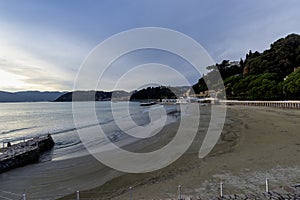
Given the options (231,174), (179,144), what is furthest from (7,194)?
(179,144)

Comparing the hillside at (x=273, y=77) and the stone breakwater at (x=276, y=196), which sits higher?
the hillside at (x=273, y=77)

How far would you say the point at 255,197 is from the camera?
21.3 feet

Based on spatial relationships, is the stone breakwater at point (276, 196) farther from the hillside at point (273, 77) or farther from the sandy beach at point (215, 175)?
the hillside at point (273, 77)

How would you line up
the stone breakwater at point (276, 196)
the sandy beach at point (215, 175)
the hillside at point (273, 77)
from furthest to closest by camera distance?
the hillside at point (273, 77)
the sandy beach at point (215, 175)
the stone breakwater at point (276, 196)

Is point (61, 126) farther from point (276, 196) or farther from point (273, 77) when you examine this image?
point (273, 77)

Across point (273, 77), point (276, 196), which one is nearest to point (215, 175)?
point (276, 196)

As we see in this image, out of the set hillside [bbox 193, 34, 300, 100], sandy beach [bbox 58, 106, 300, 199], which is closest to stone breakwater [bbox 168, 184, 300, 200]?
sandy beach [bbox 58, 106, 300, 199]

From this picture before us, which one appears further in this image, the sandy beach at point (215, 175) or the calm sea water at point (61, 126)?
the calm sea water at point (61, 126)

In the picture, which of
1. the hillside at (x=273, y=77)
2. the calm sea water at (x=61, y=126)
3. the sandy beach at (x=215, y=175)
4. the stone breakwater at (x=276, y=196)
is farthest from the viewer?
the hillside at (x=273, y=77)

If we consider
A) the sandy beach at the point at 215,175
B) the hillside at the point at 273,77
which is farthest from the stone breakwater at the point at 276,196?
the hillside at the point at 273,77

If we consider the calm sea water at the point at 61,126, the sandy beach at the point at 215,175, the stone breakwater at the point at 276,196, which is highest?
the stone breakwater at the point at 276,196

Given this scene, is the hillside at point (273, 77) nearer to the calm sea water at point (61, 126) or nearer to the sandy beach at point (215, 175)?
the calm sea water at point (61, 126)

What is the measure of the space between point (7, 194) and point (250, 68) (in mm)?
106446

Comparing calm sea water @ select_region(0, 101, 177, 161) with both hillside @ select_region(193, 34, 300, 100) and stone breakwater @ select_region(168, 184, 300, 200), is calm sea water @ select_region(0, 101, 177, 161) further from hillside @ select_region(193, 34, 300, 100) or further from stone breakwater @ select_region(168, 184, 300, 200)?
hillside @ select_region(193, 34, 300, 100)
